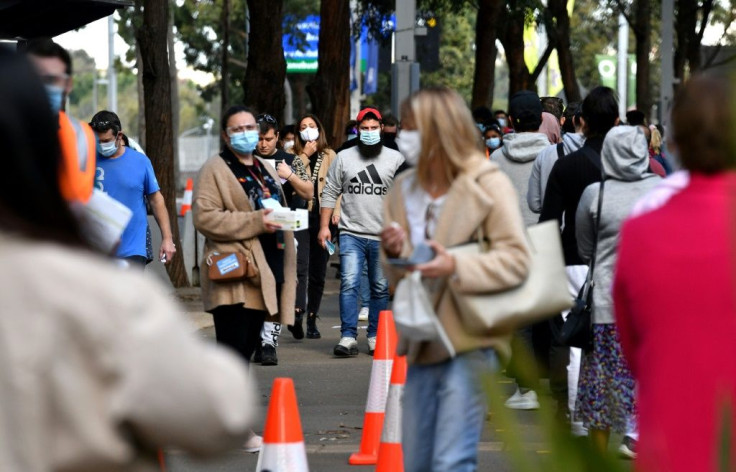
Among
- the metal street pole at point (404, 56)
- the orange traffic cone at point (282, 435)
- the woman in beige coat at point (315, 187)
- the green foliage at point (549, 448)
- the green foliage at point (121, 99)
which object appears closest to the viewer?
the green foliage at point (549, 448)

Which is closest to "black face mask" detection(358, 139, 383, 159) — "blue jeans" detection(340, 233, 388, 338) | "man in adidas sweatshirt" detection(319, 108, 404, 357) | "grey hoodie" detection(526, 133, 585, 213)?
"man in adidas sweatshirt" detection(319, 108, 404, 357)

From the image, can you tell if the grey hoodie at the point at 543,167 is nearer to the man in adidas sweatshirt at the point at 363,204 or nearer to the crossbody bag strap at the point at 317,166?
the man in adidas sweatshirt at the point at 363,204

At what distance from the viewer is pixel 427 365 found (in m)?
5.01

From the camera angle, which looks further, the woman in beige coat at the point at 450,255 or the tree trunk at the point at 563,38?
the tree trunk at the point at 563,38

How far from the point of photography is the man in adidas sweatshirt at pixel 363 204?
11.7 meters

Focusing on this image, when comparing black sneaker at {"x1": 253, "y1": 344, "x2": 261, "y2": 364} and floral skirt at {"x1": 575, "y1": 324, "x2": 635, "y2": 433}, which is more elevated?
floral skirt at {"x1": 575, "y1": 324, "x2": 635, "y2": 433}

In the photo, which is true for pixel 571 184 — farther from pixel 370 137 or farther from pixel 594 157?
pixel 370 137

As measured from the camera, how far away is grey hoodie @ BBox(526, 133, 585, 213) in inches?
351

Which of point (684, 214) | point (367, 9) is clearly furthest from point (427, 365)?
point (367, 9)

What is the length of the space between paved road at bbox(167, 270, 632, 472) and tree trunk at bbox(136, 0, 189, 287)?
4.01 m

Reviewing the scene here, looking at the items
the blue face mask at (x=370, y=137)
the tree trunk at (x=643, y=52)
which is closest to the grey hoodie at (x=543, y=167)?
the blue face mask at (x=370, y=137)

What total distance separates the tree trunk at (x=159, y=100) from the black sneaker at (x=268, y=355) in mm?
6317

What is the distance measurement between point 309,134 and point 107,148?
5138 millimetres

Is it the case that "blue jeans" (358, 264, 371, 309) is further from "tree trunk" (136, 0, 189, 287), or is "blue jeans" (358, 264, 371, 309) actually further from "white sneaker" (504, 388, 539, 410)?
"tree trunk" (136, 0, 189, 287)
